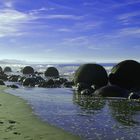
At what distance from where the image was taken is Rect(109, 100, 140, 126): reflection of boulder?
13358mm

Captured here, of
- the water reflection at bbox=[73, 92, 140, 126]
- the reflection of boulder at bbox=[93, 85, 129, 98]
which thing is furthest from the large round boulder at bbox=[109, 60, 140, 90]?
the water reflection at bbox=[73, 92, 140, 126]

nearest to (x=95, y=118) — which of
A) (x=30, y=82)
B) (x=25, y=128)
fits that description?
(x=25, y=128)

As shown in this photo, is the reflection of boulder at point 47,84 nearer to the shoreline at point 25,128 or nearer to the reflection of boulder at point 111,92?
the reflection of boulder at point 111,92

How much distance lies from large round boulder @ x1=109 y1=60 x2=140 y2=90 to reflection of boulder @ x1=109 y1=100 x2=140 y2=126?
8.27 meters

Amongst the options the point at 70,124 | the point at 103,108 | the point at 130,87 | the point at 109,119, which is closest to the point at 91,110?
the point at 103,108

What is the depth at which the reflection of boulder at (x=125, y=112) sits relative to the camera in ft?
43.8

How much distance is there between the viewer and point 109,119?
13.7 m

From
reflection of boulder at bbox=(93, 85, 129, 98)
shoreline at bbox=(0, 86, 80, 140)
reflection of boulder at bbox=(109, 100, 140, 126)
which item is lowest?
shoreline at bbox=(0, 86, 80, 140)

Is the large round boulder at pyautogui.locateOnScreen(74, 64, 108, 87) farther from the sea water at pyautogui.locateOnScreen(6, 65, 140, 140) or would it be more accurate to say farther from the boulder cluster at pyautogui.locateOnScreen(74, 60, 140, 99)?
the sea water at pyautogui.locateOnScreen(6, 65, 140, 140)

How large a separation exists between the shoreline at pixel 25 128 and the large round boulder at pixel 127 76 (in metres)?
12.7

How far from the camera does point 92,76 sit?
2902 cm

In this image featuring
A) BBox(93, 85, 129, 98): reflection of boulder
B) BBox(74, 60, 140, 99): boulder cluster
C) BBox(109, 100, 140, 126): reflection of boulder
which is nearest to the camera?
BBox(109, 100, 140, 126): reflection of boulder

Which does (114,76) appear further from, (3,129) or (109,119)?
(3,129)

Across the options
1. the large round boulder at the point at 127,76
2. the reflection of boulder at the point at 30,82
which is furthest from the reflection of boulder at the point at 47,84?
the large round boulder at the point at 127,76
